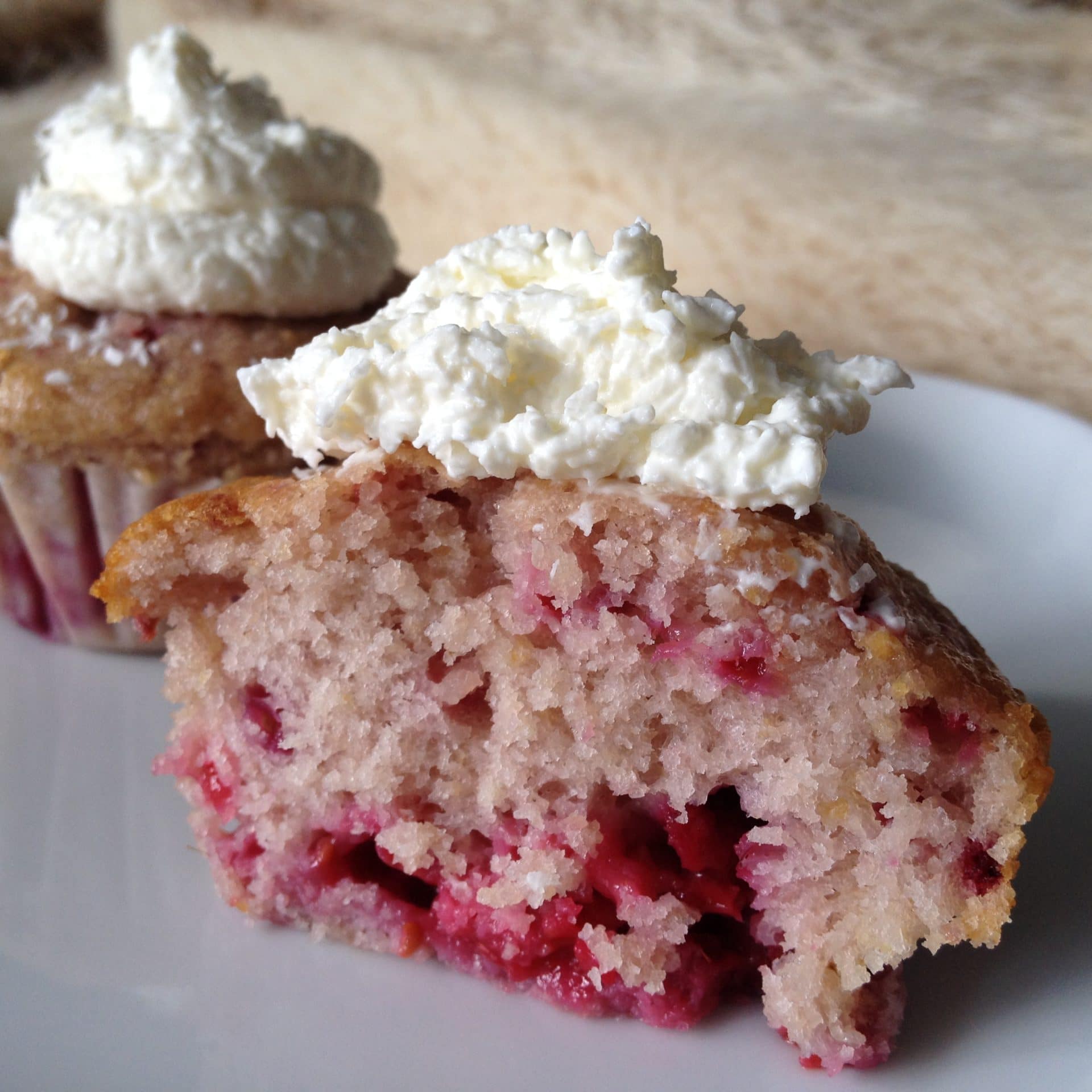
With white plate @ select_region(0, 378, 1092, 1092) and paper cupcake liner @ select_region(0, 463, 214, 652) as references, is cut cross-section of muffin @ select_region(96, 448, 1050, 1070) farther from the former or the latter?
paper cupcake liner @ select_region(0, 463, 214, 652)

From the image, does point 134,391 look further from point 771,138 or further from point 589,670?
point 771,138

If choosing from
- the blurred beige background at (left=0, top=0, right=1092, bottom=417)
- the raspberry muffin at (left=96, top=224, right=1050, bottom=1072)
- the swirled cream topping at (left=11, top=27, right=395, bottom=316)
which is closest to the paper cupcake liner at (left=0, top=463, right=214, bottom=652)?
the swirled cream topping at (left=11, top=27, right=395, bottom=316)

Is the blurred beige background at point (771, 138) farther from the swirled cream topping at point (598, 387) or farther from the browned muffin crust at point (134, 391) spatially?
the swirled cream topping at point (598, 387)

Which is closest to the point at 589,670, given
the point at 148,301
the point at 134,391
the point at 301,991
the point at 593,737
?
the point at 593,737

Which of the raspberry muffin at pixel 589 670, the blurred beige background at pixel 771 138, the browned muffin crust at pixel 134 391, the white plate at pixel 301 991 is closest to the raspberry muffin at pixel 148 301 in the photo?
the browned muffin crust at pixel 134 391

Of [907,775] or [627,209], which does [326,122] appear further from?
[907,775]

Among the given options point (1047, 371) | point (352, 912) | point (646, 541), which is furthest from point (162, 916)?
point (1047, 371)
